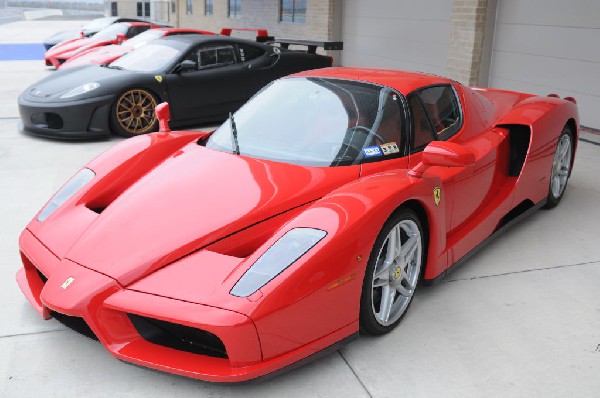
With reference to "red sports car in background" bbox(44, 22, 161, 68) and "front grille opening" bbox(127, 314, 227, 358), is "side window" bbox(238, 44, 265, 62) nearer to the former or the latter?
"red sports car in background" bbox(44, 22, 161, 68)

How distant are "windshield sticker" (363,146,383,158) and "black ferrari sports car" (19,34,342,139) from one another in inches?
182

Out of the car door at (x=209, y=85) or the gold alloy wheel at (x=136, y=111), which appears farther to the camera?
the car door at (x=209, y=85)

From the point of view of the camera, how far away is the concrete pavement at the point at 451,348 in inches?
101

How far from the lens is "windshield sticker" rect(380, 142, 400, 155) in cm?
327

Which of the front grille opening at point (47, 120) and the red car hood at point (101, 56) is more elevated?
the red car hood at point (101, 56)

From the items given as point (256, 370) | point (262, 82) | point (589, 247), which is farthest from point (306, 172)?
point (262, 82)

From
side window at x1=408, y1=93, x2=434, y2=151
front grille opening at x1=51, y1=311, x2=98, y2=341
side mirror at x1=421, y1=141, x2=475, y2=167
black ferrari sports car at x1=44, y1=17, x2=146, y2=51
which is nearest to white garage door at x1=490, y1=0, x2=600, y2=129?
side window at x1=408, y1=93, x2=434, y2=151

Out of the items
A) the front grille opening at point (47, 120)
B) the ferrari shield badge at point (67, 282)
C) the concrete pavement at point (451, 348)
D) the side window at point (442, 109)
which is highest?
the side window at point (442, 109)

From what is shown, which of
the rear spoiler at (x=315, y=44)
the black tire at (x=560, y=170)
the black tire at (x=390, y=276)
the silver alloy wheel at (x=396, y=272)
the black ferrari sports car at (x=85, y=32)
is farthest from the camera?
the black ferrari sports car at (x=85, y=32)

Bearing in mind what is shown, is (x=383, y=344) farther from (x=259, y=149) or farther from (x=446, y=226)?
(x=259, y=149)

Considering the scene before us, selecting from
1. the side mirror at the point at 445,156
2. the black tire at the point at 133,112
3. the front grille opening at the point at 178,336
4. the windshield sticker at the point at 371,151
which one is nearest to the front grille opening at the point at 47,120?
the black tire at the point at 133,112

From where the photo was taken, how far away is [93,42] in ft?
42.7

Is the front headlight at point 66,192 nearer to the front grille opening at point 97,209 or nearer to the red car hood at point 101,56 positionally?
the front grille opening at point 97,209

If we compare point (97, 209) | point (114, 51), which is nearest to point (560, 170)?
point (97, 209)
